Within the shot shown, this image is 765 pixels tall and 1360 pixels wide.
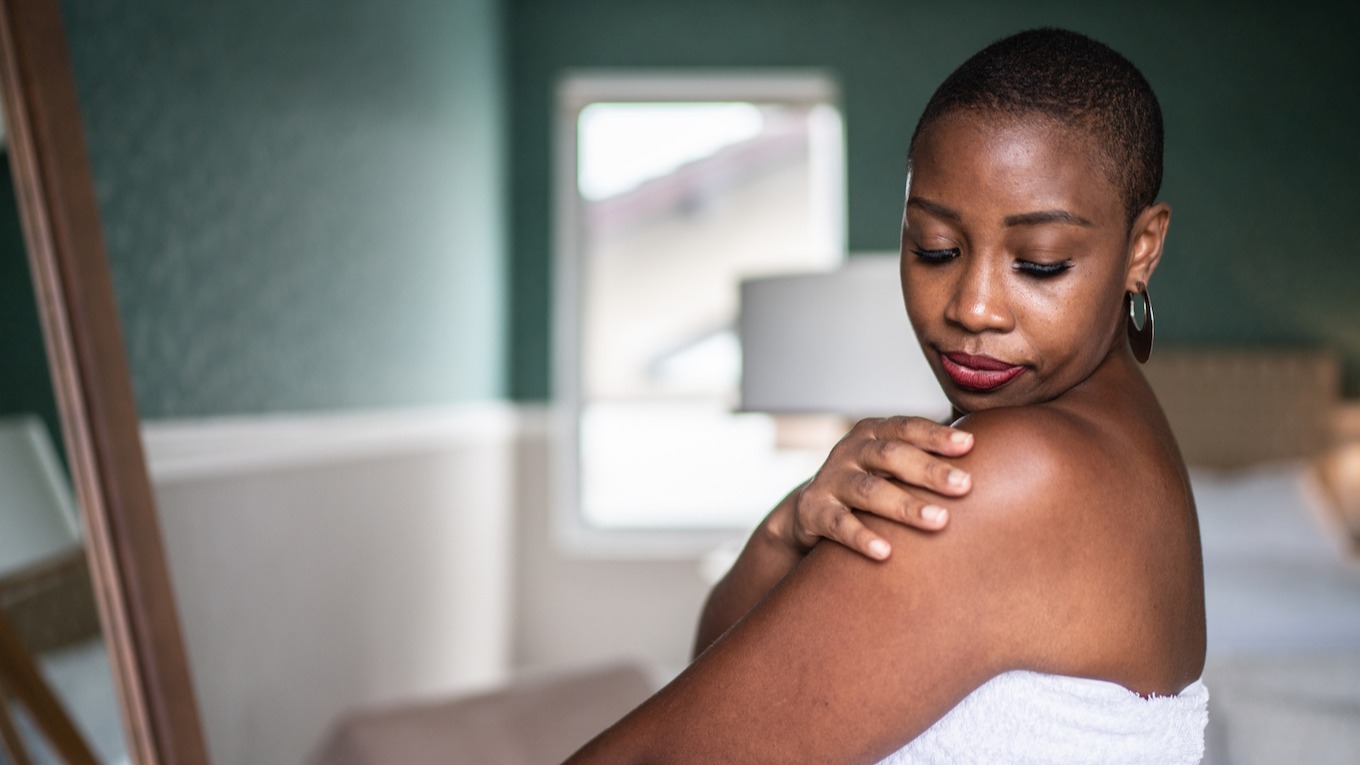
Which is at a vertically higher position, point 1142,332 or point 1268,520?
point 1142,332

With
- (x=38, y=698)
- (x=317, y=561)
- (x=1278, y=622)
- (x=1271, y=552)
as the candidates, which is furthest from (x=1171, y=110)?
(x=38, y=698)

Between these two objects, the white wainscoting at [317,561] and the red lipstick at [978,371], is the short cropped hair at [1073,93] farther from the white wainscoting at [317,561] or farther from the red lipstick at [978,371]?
the white wainscoting at [317,561]

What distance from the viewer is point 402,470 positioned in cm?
323

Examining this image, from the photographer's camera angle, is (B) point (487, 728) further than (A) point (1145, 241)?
Yes

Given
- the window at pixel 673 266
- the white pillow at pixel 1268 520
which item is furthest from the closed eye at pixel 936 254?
the window at pixel 673 266

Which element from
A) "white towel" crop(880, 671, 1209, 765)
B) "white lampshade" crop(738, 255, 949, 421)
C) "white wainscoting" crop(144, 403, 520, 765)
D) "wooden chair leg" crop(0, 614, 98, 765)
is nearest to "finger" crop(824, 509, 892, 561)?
"white towel" crop(880, 671, 1209, 765)

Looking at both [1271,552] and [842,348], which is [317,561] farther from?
[1271,552]

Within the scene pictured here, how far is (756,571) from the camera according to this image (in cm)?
98

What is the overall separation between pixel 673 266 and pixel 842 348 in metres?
2.60

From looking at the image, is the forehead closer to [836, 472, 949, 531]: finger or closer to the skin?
the skin

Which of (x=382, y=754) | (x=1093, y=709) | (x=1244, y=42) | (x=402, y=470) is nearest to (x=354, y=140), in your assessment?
(x=402, y=470)

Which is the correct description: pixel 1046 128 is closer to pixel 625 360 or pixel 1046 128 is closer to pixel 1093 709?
pixel 1093 709

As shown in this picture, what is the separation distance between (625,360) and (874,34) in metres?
1.77

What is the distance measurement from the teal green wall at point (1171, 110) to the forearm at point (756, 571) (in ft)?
12.7
